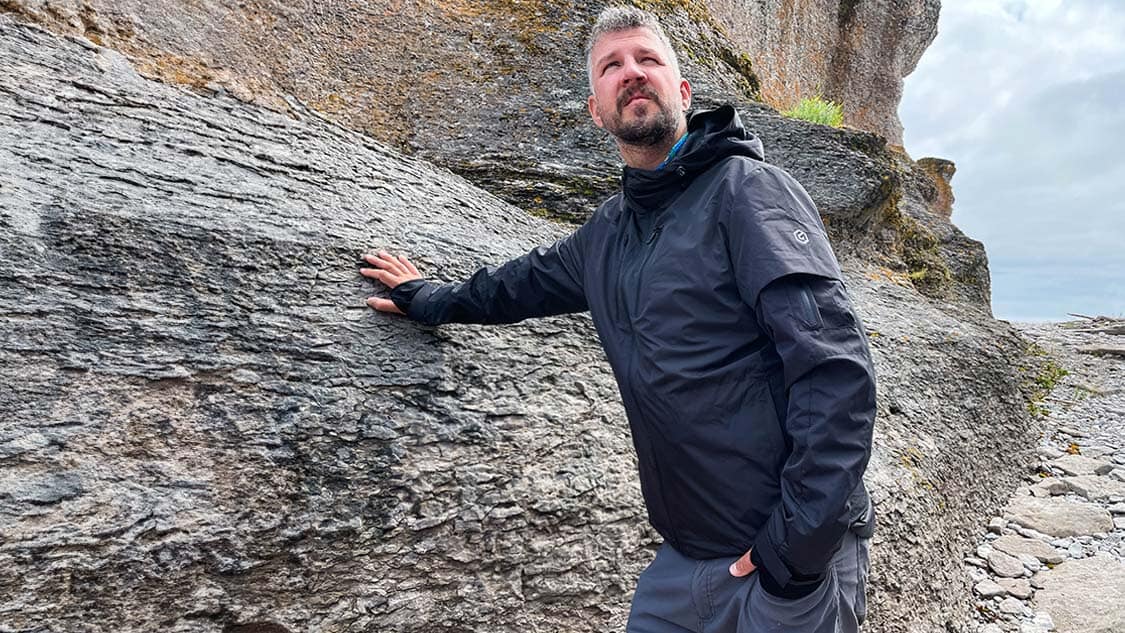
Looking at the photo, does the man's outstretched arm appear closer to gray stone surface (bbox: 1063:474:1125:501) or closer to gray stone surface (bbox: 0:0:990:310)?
gray stone surface (bbox: 0:0:990:310)

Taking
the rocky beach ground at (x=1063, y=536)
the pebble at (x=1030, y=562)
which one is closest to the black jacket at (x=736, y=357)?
the rocky beach ground at (x=1063, y=536)

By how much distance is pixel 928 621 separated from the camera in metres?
6.33

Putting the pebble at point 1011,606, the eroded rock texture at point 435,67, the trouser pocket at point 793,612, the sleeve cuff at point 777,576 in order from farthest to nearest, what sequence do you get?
the eroded rock texture at point 435,67
the pebble at point 1011,606
the trouser pocket at point 793,612
the sleeve cuff at point 777,576

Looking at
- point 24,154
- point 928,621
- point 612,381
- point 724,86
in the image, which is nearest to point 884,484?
point 928,621

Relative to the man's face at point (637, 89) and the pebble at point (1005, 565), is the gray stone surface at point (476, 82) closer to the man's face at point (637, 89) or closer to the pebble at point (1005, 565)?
the man's face at point (637, 89)

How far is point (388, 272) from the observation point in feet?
16.3

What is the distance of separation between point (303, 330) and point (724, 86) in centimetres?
860

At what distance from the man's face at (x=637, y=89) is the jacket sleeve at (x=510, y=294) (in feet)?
2.60

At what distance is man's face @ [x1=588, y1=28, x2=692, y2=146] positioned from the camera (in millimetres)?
3854

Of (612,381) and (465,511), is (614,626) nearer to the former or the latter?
(465,511)

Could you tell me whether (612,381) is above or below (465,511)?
above

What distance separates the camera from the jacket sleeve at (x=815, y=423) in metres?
2.79

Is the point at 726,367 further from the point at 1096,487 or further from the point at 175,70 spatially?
the point at 1096,487

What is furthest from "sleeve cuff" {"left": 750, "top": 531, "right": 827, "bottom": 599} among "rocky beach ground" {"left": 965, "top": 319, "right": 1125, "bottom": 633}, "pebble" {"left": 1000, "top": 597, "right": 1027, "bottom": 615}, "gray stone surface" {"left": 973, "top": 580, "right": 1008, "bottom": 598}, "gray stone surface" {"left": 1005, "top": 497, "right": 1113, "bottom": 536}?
"gray stone surface" {"left": 1005, "top": 497, "right": 1113, "bottom": 536}
